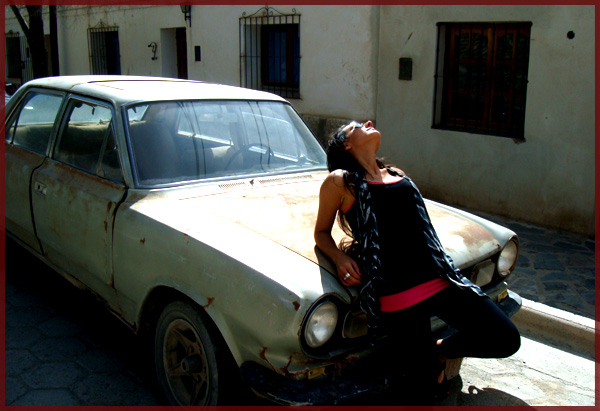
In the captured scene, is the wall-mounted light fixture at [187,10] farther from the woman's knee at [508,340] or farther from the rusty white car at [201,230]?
the woman's knee at [508,340]

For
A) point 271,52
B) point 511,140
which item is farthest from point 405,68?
point 271,52

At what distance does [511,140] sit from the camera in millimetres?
6797

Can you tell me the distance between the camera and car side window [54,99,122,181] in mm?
3578

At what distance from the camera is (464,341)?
2682mm

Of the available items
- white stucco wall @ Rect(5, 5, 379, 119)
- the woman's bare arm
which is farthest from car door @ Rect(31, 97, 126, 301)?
white stucco wall @ Rect(5, 5, 379, 119)

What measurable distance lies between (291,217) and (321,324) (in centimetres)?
84

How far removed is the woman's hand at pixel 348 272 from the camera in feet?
8.44

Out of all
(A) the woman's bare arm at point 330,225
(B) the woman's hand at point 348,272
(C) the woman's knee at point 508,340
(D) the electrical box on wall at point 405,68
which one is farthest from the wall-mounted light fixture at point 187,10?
(C) the woman's knee at point 508,340

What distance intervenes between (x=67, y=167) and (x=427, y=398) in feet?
8.66

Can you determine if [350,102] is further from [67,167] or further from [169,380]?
[169,380]

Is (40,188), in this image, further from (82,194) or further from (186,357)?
(186,357)

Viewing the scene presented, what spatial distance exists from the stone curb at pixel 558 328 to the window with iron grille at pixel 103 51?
12844 millimetres

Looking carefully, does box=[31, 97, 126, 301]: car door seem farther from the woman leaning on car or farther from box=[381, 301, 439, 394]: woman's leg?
box=[381, 301, 439, 394]: woman's leg
